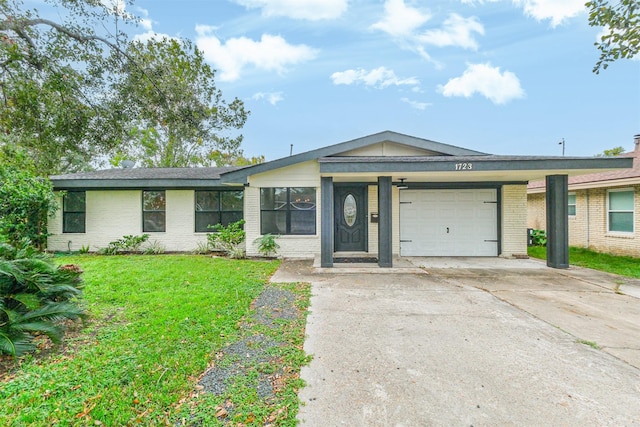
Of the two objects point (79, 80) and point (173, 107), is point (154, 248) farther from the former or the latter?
point (79, 80)

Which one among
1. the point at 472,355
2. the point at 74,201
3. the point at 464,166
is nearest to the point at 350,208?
the point at 464,166

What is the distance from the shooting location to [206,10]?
952 cm

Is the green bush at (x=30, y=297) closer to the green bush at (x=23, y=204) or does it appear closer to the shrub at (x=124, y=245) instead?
the green bush at (x=23, y=204)

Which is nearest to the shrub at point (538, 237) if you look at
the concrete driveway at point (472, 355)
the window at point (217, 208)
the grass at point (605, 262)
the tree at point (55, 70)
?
the grass at point (605, 262)

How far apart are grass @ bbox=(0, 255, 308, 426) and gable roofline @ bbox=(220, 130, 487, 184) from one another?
3642 millimetres

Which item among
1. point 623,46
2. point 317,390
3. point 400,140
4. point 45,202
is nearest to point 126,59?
point 45,202

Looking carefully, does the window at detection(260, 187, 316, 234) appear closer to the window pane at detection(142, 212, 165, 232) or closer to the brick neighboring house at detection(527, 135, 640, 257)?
the window pane at detection(142, 212, 165, 232)

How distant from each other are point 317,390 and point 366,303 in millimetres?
2376

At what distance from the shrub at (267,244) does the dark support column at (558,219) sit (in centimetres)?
736

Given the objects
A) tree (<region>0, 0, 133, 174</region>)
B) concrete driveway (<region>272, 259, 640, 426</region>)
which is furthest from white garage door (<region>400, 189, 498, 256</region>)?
tree (<region>0, 0, 133, 174</region>)

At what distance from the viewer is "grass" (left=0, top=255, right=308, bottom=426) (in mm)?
2150

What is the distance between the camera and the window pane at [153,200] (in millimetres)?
10008

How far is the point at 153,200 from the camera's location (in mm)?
10023

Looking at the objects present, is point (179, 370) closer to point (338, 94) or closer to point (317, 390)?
point (317, 390)
